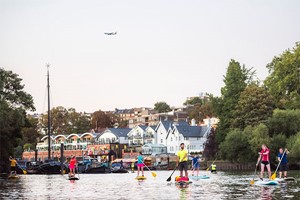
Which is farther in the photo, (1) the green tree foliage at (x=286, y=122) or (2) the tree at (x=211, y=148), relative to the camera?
(2) the tree at (x=211, y=148)

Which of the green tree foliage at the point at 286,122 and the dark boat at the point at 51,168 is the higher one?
the green tree foliage at the point at 286,122

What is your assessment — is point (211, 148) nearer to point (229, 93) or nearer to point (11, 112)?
point (229, 93)

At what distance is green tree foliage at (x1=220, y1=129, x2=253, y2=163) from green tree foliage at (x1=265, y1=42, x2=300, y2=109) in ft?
30.0

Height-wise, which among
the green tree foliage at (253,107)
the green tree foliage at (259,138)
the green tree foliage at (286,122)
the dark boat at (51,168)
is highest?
the green tree foliage at (253,107)

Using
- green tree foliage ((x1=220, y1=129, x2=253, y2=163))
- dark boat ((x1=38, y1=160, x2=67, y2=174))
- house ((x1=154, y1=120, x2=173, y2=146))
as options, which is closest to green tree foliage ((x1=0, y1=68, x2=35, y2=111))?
dark boat ((x1=38, y1=160, x2=67, y2=174))

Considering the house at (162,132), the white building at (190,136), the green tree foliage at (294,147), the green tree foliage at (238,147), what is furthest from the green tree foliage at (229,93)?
the house at (162,132)

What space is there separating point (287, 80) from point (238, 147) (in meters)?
13.9

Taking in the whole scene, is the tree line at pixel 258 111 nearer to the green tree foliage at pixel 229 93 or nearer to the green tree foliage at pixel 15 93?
the green tree foliage at pixel 229 93

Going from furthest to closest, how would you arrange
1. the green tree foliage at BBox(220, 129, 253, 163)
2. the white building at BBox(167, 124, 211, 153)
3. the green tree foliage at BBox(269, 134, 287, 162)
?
the white building at BBox(167, 124, 211, 153) → the green tree foliage at BBox(220, 129, 253, 163) → the green tree foliage at BBox(269, 134, 287, 162)

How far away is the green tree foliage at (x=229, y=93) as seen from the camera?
117m

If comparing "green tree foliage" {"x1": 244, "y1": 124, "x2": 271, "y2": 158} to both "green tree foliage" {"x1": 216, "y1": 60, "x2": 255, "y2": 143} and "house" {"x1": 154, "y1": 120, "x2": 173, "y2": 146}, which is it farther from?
"house" {"x1": 154, "y1": 120, "x2": 173, "y2": 146}

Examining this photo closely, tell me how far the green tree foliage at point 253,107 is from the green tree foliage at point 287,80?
1563 mm

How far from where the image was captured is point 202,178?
156ft

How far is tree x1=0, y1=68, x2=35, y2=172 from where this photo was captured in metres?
69.2
